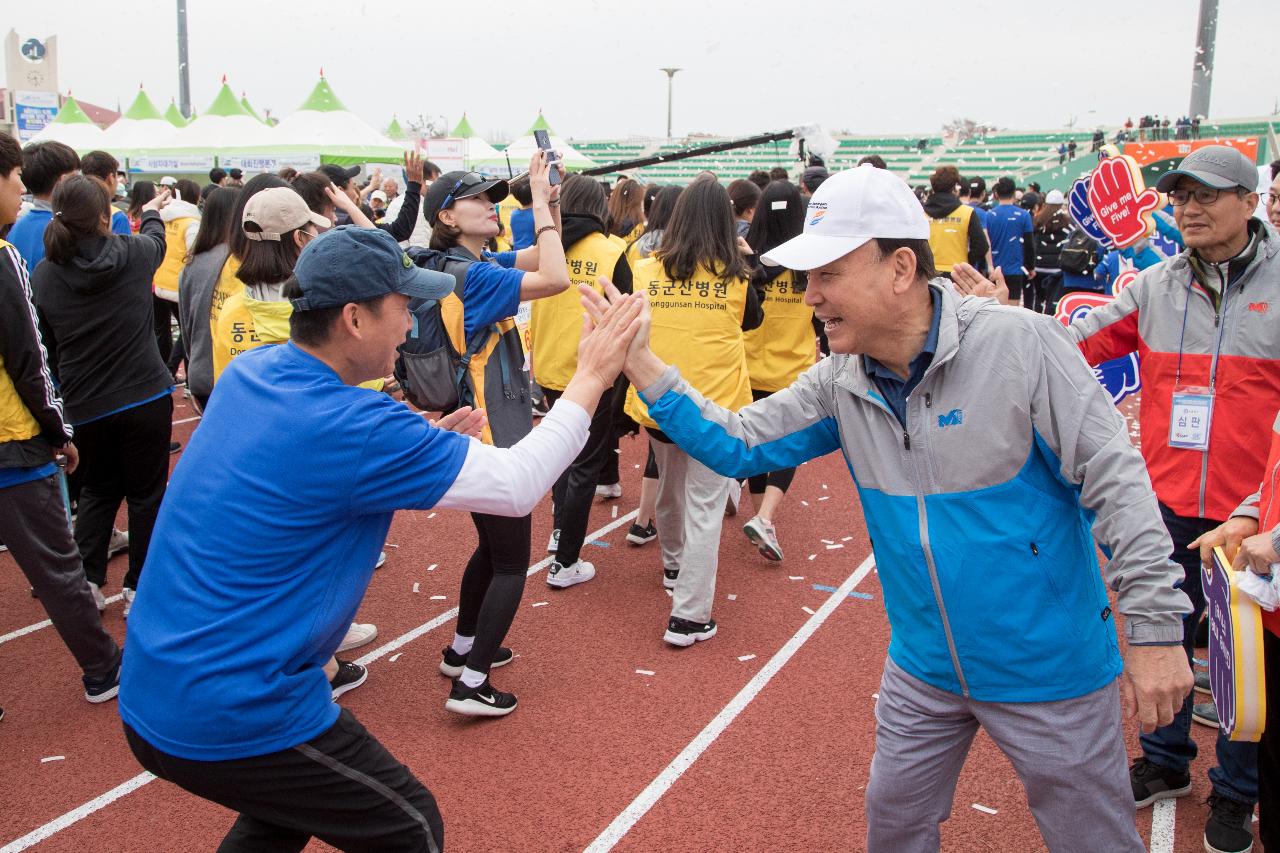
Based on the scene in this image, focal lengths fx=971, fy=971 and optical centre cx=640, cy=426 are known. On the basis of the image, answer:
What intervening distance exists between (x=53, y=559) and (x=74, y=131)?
1924 centimetres

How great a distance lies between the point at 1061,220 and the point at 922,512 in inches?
482

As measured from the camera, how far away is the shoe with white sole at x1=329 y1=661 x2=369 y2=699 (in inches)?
173

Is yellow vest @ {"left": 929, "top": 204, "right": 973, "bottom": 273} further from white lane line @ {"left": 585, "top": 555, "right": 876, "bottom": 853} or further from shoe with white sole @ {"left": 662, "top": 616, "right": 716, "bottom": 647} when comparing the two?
shoe with white sole @ {"left": 662, "top": 616, "right": 716, "bottom": 647}

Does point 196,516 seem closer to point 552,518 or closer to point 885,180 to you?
point 885,180

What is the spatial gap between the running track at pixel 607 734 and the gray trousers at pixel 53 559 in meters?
0.36

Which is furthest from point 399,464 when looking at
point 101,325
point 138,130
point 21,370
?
point 138,130

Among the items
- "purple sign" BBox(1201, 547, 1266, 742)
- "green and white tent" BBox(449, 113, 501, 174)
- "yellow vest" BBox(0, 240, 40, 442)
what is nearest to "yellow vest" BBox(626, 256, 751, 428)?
"yellow vest" BBox(0, 240, 40, 442)

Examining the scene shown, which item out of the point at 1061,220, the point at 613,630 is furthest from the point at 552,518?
the point at 1061,220

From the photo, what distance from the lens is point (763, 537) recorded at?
5.80 m

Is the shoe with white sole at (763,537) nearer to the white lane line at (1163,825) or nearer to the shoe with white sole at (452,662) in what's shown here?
the shoe with white sole at (452,662)

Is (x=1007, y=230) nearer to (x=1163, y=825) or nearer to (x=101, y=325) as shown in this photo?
(x=1163, y=825)

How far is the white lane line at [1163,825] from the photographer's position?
10.8 feet

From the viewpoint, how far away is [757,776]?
3723mm

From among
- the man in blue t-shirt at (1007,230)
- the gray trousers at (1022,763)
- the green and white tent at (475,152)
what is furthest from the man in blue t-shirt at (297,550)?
the green and white tent at (475,152)
